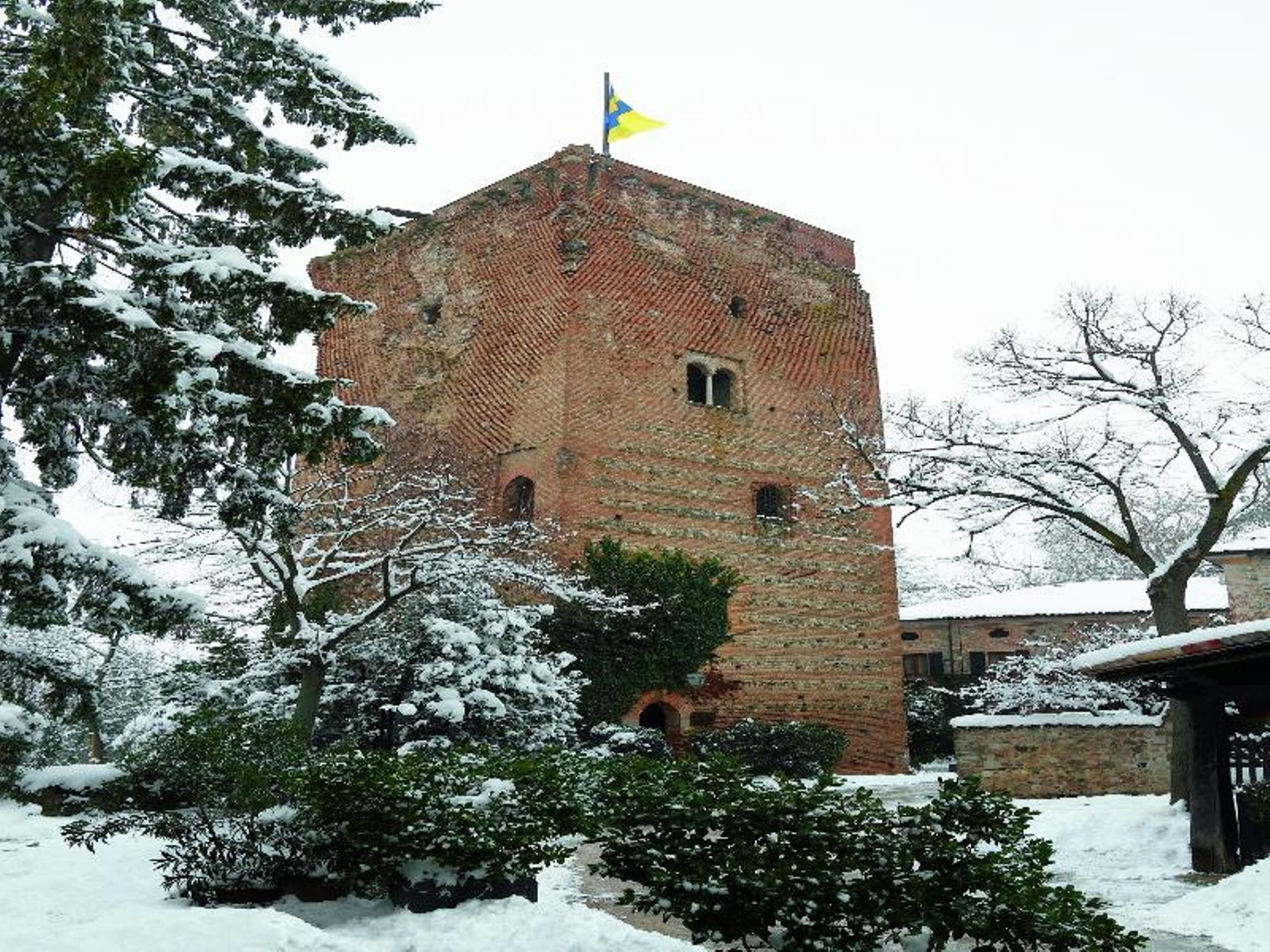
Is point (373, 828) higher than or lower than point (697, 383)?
lower

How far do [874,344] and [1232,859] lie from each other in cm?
1805

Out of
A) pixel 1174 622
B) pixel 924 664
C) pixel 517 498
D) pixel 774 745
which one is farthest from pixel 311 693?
pixel 924 664

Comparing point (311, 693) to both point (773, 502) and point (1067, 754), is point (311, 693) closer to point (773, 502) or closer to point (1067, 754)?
point (1067, 754)

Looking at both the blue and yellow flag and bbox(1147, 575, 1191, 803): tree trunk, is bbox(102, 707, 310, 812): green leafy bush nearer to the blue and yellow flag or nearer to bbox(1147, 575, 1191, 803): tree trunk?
bbox(1147, 575, 1191, 803): tree trunk

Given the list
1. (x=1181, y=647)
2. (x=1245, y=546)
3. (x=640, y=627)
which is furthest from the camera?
(x=640, y=627)

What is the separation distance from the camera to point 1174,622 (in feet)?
43.1

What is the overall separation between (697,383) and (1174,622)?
12.6 meters

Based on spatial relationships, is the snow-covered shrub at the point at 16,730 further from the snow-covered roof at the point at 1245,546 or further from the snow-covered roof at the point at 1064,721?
the snow-covered roof at the point at 1245,546

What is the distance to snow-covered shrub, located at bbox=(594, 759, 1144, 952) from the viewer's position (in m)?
4.69

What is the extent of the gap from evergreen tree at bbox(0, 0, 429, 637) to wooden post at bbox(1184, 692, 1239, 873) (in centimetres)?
821

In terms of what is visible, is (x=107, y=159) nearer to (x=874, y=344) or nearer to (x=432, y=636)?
(x=432, y=636)

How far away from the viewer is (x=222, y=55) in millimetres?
7777

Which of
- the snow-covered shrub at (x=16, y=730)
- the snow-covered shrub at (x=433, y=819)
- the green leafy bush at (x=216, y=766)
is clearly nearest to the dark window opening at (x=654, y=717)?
the green leafy bush at (x=216, y=766)

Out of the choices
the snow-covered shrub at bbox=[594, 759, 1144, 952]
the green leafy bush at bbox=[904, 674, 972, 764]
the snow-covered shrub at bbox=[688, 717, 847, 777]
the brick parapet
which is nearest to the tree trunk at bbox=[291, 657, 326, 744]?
the snow-covered shrub at bbox=[688, 717, 847, 777]
